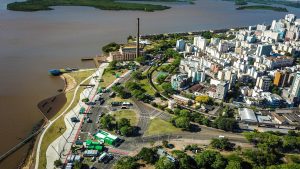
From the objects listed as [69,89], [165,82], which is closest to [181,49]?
[165,82]

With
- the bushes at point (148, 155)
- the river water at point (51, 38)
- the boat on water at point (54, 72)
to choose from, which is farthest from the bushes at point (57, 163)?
the boat on water at point (54, 72)

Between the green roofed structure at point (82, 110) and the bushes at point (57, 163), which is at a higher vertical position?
the green roofed structure at point (82, 110)

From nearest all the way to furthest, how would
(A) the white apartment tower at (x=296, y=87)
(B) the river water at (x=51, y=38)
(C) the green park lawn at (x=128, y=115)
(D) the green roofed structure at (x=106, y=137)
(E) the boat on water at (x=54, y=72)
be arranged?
(D) the green roofed structure at (x=106, y=137)
(C) the green park lawn at (x=128, y=115)
(B) the river water at (x=51, y=38)
(A) the white apartment tower at (x=296, y=87)
(E) the boat on water at (x=54, y=72)

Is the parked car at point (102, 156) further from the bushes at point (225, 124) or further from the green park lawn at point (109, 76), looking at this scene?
the green park lawn at point (109, 76)

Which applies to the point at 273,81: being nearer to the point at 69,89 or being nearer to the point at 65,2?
the point at 69,89

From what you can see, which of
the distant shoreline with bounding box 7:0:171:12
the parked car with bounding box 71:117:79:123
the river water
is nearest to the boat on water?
the river water

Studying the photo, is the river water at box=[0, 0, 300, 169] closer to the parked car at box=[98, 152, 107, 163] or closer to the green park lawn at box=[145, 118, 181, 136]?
the parked car at box=[98, 152, 107, 163]
